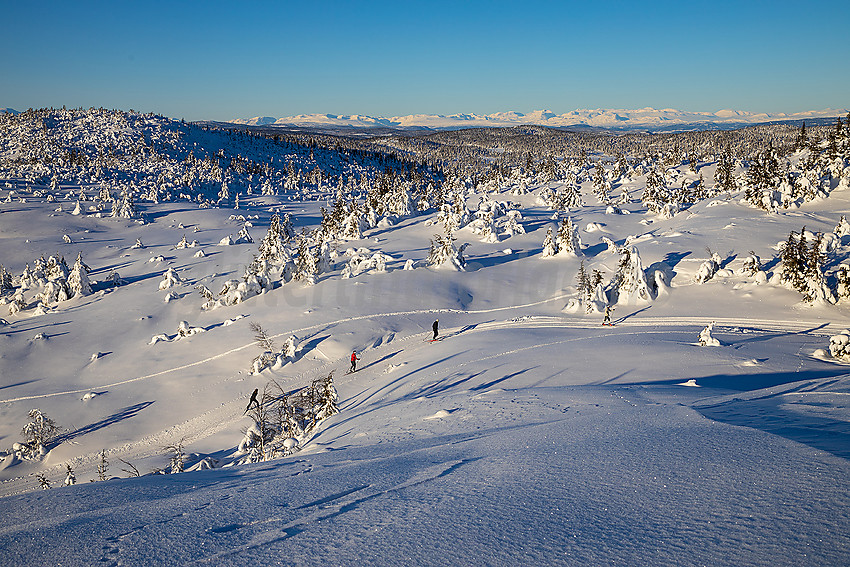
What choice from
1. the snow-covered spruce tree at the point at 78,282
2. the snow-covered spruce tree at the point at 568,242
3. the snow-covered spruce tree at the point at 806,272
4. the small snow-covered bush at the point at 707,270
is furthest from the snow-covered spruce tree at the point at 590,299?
the snow-covered spruce tree at the point at 78,282

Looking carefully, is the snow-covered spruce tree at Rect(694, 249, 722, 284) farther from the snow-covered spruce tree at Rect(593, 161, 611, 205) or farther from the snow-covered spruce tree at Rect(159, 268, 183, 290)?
the snow-covered spruce tree at Rect(593, 161, 611, 205)

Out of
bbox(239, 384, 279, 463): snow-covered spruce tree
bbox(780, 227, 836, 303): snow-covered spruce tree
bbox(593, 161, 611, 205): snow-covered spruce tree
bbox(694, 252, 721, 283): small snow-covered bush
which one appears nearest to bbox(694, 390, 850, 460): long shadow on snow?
bbox(239, 384, 279, 463): snow-covered spruce tree

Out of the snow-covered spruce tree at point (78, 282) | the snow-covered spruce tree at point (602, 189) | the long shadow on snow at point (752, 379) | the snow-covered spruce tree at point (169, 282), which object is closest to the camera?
the long shadow on snow at point (752, 379)

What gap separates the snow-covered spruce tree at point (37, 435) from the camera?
1373 cm

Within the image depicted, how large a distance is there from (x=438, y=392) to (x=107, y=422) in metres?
11.6

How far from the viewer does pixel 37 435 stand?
14.1 metres

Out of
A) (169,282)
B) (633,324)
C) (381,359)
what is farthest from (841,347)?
(169,282)

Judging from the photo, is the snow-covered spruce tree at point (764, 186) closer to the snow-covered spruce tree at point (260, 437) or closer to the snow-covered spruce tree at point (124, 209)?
the snow-covered spruce tree at point (260, 437)

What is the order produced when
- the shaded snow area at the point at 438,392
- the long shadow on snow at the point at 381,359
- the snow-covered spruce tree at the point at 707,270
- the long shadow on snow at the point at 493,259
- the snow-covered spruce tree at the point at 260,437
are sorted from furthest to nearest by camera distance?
1. the long shadow on snow at the point at 493,259
2. the snow-covered spruce tree at the point at 707,270
3. the long shadow on snow at the point at 381,359
4. the snow-covered spruce tree at the point at 260,437
5. the shaded snow area at the point at 438,392

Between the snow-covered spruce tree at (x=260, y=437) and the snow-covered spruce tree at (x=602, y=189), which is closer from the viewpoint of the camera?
the snow-covered spruce tree at (x=260, y=437)

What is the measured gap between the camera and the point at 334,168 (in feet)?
378

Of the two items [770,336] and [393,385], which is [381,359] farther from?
[770,336]

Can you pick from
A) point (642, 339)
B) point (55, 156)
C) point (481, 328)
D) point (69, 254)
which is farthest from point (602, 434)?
point (55, 156)

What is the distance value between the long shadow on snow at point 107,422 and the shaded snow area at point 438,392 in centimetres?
8
